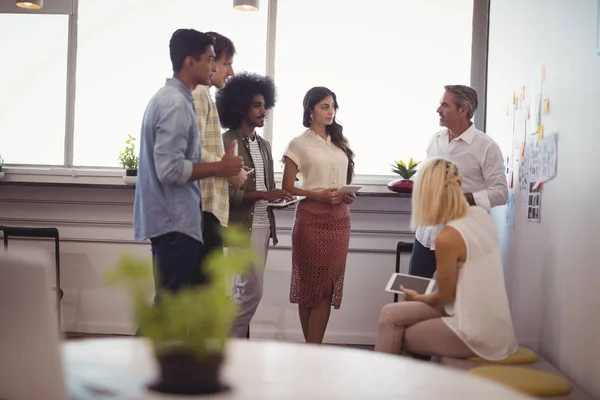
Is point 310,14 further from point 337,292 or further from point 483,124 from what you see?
point 337,292

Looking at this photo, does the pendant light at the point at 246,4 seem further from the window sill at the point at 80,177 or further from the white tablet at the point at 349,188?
the white tablet at the point at 349,188

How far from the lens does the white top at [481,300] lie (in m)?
2.45

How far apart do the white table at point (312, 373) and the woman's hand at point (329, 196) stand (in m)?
2.34

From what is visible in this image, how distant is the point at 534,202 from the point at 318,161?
1.10 metres

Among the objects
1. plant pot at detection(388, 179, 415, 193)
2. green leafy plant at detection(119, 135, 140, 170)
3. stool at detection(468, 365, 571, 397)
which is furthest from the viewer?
green leafy plant at detection(119, 135, 140, 170)

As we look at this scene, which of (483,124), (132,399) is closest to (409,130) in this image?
(483,124)

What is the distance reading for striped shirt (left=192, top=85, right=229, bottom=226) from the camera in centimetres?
291

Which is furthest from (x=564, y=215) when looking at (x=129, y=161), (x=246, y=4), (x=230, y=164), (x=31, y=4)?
(x=31, y=4)

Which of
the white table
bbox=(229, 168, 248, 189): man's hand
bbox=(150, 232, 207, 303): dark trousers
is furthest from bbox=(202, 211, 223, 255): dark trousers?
the white table

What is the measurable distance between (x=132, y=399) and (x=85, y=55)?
4.39 meters

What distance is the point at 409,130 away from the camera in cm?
493

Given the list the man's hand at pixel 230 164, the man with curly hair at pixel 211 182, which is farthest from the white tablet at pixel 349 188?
the man's hand at pixel 230 164

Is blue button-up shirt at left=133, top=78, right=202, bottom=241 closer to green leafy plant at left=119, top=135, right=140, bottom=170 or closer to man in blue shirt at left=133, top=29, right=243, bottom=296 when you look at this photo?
man in blue shirt at left=133, top=29, right=243, bottom=296

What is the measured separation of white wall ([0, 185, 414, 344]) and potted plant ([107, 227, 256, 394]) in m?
3.66
